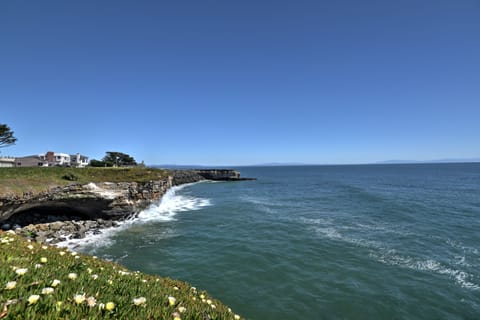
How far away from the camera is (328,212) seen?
27500 mm

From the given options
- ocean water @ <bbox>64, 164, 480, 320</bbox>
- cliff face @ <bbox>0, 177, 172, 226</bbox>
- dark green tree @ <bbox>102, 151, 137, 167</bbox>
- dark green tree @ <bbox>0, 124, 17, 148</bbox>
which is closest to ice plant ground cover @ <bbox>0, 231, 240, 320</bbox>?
ocean water @ <bbox>64, 164, 480, 320</bbox>

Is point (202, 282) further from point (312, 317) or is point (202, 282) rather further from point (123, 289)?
point (123, 289)

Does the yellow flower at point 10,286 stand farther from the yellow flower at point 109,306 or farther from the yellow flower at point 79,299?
the yellow flower at point 109,306

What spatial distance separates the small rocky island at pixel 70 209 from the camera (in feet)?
61.1

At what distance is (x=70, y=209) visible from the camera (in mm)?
23188

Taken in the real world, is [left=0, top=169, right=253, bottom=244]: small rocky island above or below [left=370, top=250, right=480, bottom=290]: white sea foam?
above

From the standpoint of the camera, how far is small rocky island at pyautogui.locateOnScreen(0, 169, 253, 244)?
18625 millimetres

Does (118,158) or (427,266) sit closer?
(427,266)

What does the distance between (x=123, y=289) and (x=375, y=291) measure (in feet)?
40.5

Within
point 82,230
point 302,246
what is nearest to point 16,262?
point 302,246

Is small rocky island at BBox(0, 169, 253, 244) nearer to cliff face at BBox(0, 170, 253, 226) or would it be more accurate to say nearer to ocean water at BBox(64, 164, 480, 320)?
cliff face at BBox(0, 170, 253, 226)

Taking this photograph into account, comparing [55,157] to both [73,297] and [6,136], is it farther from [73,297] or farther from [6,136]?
[73,297]

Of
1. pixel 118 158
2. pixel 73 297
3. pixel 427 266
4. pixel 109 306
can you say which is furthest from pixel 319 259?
pixel 118 158

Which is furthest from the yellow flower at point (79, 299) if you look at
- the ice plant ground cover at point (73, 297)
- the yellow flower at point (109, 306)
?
the yellow flower at point (109, 306)
